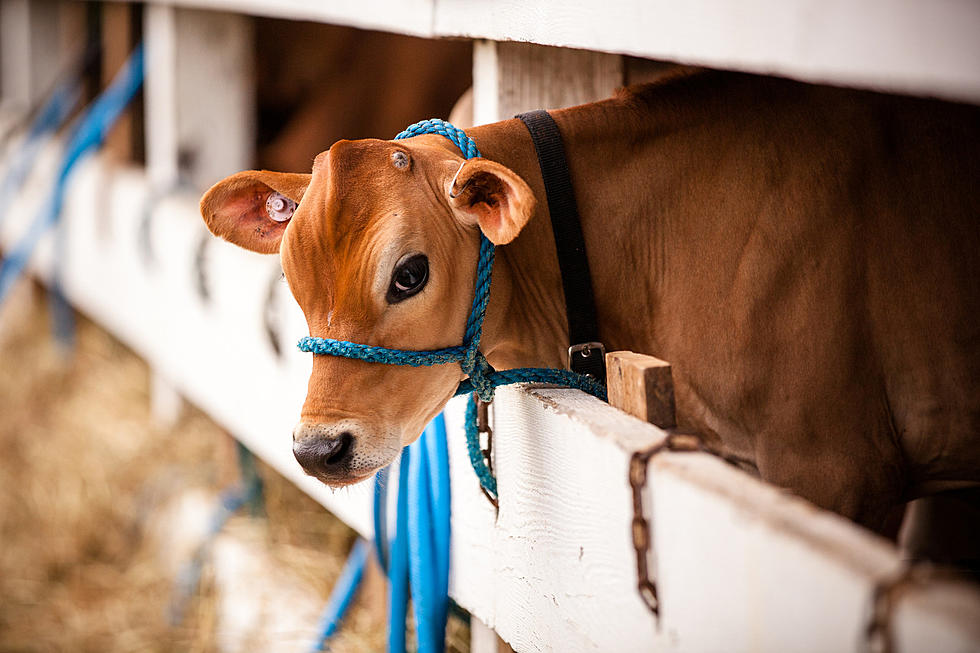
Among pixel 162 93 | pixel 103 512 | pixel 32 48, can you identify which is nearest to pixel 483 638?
pixel 103 512

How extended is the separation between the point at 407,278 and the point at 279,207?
47 cm

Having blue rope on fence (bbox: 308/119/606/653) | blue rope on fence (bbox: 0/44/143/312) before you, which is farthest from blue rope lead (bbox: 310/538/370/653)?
blue rope on fence (bbox: 0/44/143/312)

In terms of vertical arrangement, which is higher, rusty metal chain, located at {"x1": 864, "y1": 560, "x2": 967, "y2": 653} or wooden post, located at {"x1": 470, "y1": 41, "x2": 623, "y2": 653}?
wooden post, located at {"x1": 470, "y1": 41, "x2": 623, "y2": 653}

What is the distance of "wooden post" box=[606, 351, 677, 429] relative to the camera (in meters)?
1.40

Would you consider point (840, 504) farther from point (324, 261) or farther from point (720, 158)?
point (324, 261)

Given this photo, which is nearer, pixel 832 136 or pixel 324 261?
pixel 324 261

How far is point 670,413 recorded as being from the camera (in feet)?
4.74

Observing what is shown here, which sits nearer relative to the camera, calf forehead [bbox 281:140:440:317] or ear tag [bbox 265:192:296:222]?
calf forehead [bbox 281:140:440:317]

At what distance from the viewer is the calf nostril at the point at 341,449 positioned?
154 cm

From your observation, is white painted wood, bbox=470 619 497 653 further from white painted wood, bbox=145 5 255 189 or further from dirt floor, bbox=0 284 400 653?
white painted wood, bbox=145 5 255 189

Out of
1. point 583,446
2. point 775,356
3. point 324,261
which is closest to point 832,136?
point 775,356

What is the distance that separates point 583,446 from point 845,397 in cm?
65

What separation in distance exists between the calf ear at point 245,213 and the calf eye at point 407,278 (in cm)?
44

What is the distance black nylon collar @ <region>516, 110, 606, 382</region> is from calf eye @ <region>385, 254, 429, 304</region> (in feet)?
1.10
